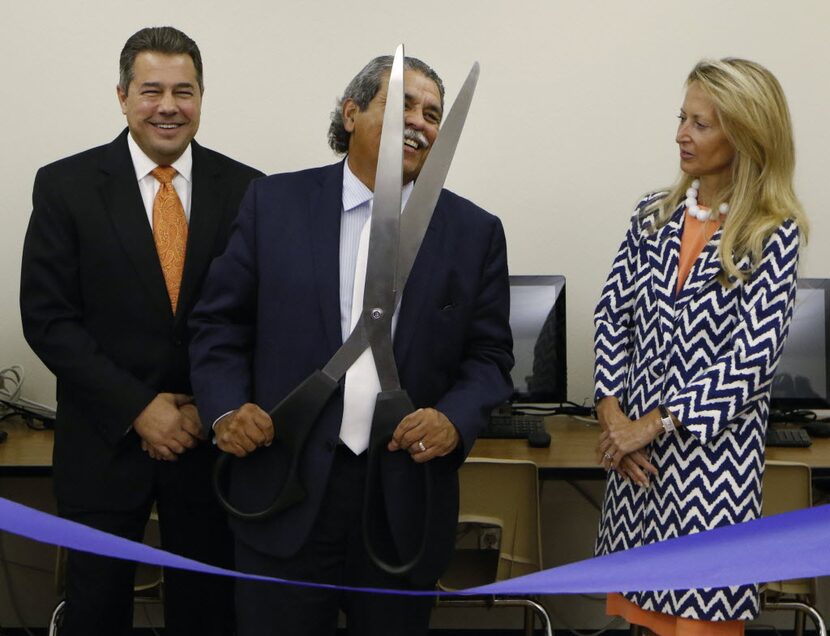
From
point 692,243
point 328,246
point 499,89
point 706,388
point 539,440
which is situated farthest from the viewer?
point 499,89

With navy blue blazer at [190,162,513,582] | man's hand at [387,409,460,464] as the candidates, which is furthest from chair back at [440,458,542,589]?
man's hand at [387,409,460,464]

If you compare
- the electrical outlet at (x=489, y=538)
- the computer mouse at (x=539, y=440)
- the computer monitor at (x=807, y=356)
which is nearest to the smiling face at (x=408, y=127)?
the electrical outlet at (x=489, y=538)

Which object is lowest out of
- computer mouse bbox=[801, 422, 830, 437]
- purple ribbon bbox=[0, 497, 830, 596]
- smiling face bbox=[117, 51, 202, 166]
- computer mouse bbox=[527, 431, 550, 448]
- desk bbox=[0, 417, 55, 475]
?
computer mouse bbox=[801, 422, 830, 437]

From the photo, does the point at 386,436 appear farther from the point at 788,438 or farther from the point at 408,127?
the point at 788,438

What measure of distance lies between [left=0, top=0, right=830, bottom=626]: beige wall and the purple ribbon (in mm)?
2742

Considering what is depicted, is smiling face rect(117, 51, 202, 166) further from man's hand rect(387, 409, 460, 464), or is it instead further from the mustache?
man's hand rect(387, 409, 460, 464)

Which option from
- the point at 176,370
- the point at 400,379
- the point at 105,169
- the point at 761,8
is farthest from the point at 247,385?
the point at 761,8

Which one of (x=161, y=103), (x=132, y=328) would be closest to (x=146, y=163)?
(x=161, y=103)

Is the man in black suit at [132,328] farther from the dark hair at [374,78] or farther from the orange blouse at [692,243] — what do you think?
the orange blouse at [692,243]

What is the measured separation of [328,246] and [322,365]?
21cm

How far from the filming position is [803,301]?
3.74 m

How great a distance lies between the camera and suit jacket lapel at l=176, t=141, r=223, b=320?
2.47 m

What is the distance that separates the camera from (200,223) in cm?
251

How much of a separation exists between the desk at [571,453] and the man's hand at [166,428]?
1148 mm
